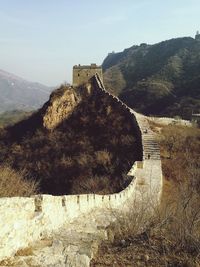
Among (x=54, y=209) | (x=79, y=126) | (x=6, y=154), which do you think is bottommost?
(x=6, y=154)

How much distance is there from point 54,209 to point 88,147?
25.8m

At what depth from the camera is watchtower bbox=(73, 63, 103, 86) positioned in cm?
4485

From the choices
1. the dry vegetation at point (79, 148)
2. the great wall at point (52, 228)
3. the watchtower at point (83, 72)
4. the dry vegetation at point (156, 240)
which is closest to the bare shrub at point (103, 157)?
the dry vegetation at point (79, 148)

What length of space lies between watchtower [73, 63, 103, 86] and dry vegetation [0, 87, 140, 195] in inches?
123

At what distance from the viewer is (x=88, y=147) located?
35.8 m

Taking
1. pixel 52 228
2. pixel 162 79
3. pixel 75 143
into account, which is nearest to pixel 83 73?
pixel 75 143

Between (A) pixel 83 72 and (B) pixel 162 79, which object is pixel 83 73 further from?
(B) pixel 162 79

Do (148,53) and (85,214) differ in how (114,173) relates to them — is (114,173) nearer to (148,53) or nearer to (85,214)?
(85,214)

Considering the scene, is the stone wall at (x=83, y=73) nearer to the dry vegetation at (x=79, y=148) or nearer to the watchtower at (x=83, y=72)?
the watchtower at (x=83, y=72)

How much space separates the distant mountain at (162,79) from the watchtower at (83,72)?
11.3 metres

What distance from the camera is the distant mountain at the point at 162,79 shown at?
78.4 meters

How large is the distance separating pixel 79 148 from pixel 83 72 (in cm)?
1190

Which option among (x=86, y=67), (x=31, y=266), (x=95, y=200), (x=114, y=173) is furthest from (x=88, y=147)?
(x=31, y=266)

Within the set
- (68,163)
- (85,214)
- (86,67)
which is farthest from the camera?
(86,67)
